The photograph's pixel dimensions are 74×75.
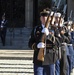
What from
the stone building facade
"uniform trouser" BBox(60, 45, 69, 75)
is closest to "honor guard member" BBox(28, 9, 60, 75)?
"uniform trouser" BBox(60, 45, 69, 75)

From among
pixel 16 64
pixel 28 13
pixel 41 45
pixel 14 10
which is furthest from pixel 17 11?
pixel 41 45

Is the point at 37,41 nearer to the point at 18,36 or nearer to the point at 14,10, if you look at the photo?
the point at 18,36

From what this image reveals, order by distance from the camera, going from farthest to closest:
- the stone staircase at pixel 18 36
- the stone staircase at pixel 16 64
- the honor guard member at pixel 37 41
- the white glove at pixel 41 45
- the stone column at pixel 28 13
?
the stone column at pixel 28 13
the stone staircase at pixel 18 36
the stone staircase at pixel 16 64
the honor guard member at pixel 37 41
the white glove at pixel 41 45

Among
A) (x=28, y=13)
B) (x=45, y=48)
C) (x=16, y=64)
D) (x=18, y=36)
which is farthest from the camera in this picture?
(x=28, y=13)

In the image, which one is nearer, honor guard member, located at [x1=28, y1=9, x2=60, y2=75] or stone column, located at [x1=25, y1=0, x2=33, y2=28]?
honor guard member, located at [x1=28, y1=9, x2=60, y2=75]

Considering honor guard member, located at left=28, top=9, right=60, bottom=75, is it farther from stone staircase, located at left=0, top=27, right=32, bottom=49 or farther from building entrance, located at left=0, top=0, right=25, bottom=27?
building entrance, located at left=0, top=0, right=25, bottom=27

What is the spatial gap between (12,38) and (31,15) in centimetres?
552

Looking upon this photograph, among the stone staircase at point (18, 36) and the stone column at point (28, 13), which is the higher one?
the stone column at point (28, 13)

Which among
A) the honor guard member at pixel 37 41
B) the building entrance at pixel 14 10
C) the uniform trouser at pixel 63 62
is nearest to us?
the honor guard member at pixel 37 41

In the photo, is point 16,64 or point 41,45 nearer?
point 41,45

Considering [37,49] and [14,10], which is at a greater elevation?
[14,10]

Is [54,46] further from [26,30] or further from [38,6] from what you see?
[38,6]

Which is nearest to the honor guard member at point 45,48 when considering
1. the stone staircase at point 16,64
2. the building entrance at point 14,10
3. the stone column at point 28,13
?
the stone staircase at point 16,64

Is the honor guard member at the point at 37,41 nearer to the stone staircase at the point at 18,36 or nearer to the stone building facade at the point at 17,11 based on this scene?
the stone staircase at the point at 18,36
